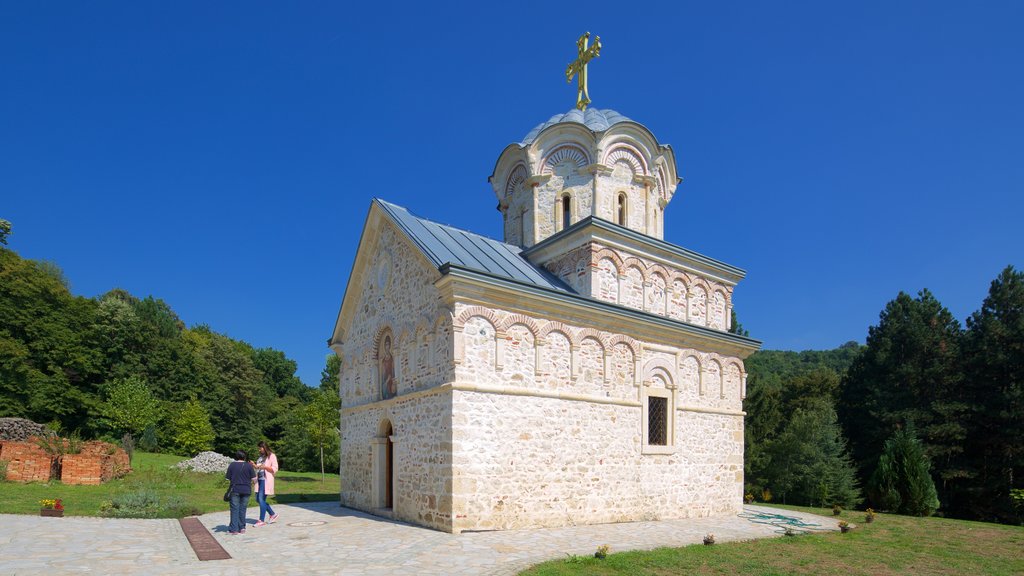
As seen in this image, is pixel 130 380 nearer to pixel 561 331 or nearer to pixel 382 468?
pixel 382 468

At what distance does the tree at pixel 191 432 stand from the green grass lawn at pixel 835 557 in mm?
31699

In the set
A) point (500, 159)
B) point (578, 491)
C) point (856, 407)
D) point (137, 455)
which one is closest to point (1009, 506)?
point (856, 407)

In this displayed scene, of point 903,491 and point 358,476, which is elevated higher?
point 358,476

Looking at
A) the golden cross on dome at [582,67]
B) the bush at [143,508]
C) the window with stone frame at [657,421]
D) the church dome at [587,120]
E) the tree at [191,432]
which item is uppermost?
the golden cross on dome at [582,67]

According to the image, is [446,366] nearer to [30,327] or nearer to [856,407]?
[856,407]

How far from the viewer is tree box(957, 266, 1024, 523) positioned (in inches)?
910

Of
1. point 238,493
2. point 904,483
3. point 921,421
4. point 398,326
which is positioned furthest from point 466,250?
point 921,421

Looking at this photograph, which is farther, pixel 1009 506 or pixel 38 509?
pixel 1009 506

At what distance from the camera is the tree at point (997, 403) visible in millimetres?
23109

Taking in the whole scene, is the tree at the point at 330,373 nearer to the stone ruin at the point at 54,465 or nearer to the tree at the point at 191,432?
the tree at the point at 191,432

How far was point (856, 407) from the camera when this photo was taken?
28.6 metres

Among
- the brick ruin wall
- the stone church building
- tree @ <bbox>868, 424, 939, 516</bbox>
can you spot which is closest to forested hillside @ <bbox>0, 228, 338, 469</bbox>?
the brick ruin wall

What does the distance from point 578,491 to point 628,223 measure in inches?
318

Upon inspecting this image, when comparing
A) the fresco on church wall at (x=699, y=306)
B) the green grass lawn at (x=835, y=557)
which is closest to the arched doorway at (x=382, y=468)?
the green grass lawn at (x=835, y=557)
